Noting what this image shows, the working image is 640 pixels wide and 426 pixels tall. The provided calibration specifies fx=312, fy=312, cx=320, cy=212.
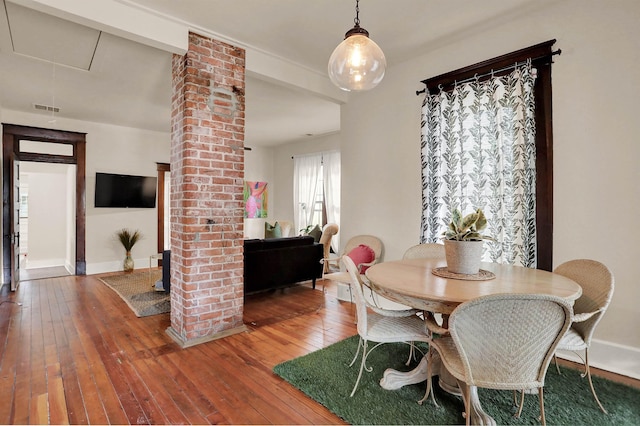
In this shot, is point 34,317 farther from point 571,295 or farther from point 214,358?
point 571,295

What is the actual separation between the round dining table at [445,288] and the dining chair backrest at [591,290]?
0.16 m

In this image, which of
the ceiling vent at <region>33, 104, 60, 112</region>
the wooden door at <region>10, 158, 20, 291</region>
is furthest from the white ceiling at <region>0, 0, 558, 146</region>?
the wooden door at <region>10, 158, 20, 291</region>

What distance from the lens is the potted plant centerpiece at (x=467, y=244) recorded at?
6.66 ft

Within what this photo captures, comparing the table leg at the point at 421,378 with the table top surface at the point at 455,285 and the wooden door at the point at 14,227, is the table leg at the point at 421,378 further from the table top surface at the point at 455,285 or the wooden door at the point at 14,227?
the wooden door at the point at 14,227

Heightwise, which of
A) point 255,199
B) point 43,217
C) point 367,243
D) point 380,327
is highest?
point 255,199

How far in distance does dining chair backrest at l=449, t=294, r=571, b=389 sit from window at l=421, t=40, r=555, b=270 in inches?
56.3

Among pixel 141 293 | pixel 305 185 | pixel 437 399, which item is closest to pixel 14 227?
pixel 141 293

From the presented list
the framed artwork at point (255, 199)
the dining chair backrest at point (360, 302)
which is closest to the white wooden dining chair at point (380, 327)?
the dining chair backrest at point (360, 302)

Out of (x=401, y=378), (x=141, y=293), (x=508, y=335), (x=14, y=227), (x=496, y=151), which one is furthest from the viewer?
(x=14, y=227)

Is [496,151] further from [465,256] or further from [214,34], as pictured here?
[214,34]

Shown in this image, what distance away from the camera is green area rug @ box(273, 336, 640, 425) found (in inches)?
70.3

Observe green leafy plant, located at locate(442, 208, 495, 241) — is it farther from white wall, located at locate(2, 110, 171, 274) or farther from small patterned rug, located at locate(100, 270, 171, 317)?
white wall, located at locate(2, 110, 171, 274)

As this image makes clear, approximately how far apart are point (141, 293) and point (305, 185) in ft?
13.6

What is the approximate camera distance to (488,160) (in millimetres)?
2869
